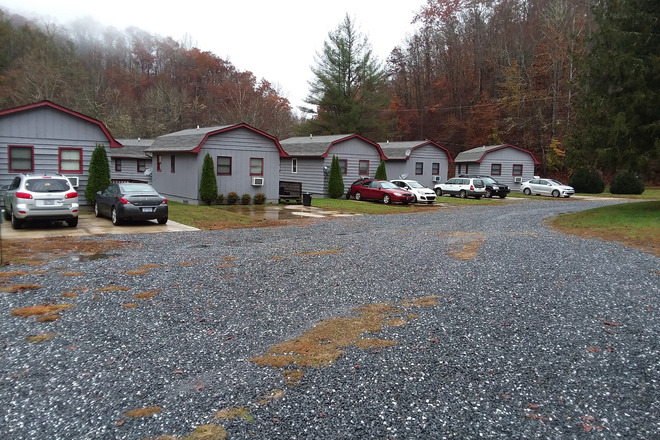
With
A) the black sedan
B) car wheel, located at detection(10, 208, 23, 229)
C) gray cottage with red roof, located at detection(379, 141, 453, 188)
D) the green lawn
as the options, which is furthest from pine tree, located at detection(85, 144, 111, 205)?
gray cottage with red roof, located at detection(379, 141, 453, 188)

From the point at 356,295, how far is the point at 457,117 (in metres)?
55.0

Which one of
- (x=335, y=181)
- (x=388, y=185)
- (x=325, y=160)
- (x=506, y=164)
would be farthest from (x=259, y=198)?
(x=506, y=164)

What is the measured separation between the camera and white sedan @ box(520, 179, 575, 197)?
37.5m

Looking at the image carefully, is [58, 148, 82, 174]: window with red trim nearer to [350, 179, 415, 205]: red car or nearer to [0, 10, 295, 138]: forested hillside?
[350, 179, 415, 205]: red car

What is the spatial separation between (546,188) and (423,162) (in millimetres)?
9826

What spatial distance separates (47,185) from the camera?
1537 cm

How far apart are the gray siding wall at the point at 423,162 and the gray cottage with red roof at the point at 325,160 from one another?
261 cm

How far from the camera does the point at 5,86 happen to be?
51062 millimetres

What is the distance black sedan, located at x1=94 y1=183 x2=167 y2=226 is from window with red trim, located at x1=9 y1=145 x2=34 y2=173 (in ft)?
15.4

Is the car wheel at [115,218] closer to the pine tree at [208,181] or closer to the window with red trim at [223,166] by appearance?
the pine tree at [208,181]

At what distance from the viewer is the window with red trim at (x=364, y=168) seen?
3450 cm

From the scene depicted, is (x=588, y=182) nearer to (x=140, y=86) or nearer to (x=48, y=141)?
(x=48, y=141)

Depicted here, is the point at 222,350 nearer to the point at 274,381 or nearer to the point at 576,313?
the point at 274,381

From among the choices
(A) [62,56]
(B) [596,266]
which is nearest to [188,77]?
(A) [62,56]
